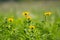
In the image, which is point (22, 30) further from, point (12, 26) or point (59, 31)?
point (59, 31)

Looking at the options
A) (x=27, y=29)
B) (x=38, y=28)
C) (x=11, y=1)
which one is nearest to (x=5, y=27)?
(x=27, y=29)

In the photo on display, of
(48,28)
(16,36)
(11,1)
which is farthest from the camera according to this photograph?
(11,1)

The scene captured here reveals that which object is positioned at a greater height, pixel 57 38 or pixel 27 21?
pixel 27 21

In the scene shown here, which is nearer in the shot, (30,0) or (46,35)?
(46,35)

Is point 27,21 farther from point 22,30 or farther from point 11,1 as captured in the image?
point 11,1

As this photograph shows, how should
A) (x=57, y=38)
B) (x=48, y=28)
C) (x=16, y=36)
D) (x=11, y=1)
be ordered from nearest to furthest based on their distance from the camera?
(x=16, y=36), (x=57, y=38), (x=48, y=28), (x=11, y=1)

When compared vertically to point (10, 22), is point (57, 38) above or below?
below

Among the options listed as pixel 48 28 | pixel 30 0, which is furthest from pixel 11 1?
pixel 48 28

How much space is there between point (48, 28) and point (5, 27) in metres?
0.67

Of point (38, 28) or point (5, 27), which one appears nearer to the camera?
point (5, 27)

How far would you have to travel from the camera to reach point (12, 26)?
10.7ft

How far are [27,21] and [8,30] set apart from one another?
287mm

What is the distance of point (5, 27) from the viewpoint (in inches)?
125

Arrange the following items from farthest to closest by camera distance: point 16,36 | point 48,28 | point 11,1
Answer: point 11,1
point 48,28
point 16,36
